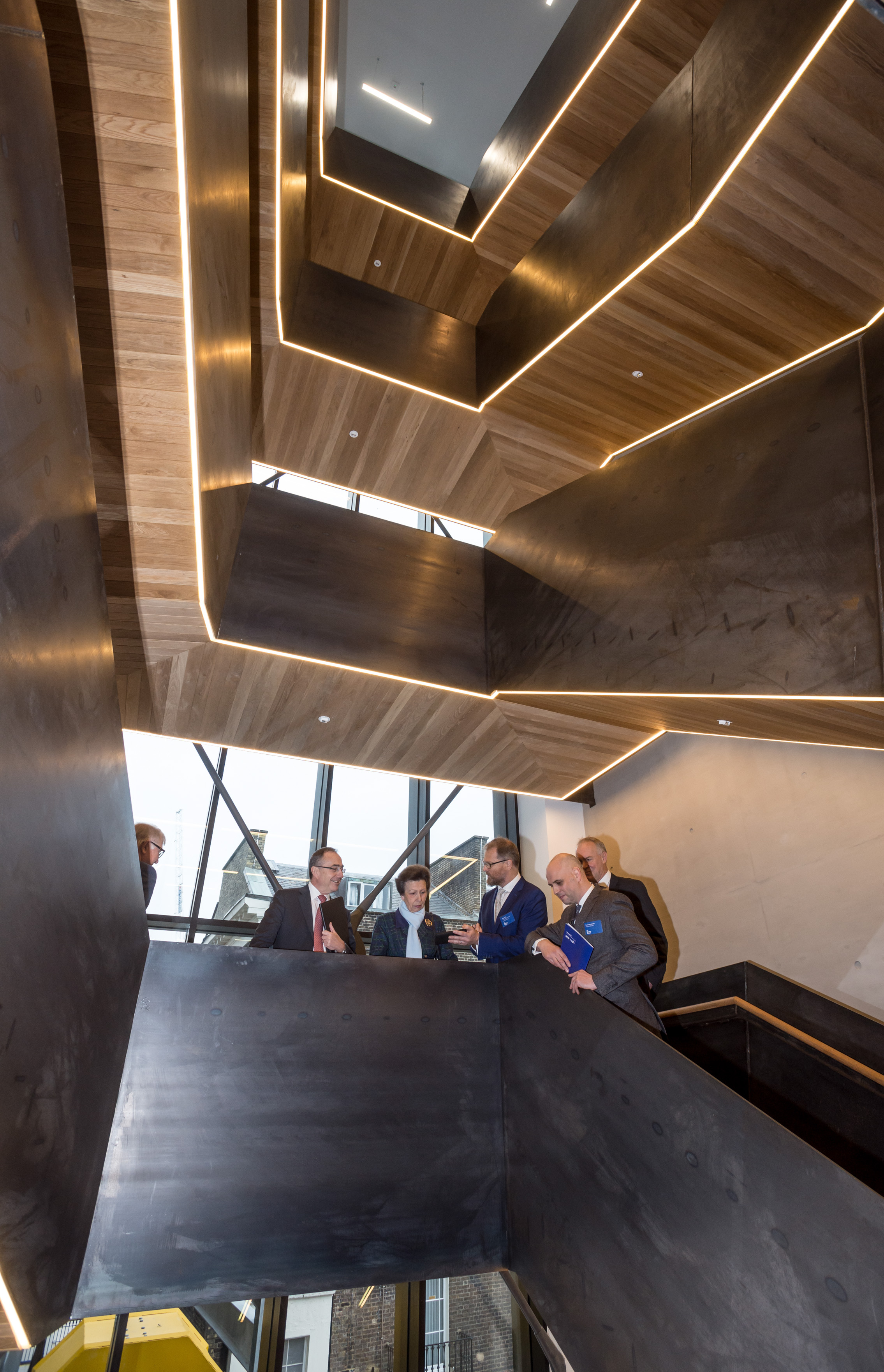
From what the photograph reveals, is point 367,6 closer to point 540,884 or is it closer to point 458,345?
point 458,345

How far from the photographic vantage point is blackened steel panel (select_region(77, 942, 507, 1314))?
3680mm

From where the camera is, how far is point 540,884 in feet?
32.9

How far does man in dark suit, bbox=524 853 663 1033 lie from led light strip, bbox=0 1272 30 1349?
239 cm

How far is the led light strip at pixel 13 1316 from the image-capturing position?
226 centimetres

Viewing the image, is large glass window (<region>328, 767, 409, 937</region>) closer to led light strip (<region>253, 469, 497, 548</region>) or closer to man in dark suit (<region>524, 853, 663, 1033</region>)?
led light strip (<region>253, 469, 497, 548</region>)

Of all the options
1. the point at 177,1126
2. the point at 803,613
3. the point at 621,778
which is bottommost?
the point at 177,1126

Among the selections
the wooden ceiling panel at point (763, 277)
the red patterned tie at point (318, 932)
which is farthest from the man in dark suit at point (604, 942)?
the wooden ceiling panel at point (763, 277)

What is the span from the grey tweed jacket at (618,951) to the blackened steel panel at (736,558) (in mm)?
1553

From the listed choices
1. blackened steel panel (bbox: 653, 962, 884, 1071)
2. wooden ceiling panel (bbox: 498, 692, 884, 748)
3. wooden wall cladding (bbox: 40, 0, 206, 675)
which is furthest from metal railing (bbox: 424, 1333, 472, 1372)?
wooden wall cladding (bbox: 40, 0, 206, 675)

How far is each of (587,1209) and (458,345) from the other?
22.8 feet

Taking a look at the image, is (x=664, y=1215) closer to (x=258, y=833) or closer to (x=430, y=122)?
(x=258, y=833)

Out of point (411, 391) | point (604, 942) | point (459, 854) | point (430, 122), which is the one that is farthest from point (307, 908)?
point (430, 122)

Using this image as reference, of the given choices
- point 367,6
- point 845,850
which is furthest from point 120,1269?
point 367,6

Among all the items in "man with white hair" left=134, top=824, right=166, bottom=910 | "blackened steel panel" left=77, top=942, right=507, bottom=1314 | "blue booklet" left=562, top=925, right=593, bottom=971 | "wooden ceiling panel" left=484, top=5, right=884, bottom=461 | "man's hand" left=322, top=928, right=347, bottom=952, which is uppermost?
"wooden ceiling panel" left=484, top=5, right=884, bottom=461
